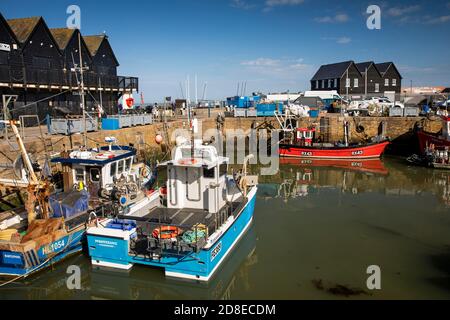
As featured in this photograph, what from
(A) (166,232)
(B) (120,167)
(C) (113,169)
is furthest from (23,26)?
(A) (166,232)

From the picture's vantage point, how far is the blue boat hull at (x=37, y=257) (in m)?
9.47

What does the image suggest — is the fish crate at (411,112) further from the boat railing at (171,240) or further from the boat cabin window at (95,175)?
the boat cabin window at (95,175)

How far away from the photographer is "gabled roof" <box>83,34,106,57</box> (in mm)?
33344

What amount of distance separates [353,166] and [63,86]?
22.8 meters

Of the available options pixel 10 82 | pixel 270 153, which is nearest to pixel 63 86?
pixel 10 82

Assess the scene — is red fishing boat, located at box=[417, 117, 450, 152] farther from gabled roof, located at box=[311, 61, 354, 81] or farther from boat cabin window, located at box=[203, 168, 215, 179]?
gabled roof, located at box=[311, 61, 354, 81]

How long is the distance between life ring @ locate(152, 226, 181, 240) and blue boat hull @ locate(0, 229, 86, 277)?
2818mm

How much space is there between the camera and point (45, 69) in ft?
87.8

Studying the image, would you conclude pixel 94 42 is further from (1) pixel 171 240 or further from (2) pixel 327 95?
(2) pixel 327 95

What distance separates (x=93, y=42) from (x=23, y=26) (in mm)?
8089

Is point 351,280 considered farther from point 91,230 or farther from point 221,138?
point 221,138

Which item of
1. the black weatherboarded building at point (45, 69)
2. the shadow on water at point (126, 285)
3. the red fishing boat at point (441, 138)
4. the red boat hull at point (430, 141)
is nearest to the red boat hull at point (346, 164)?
the red boat hull at point (430, 141)

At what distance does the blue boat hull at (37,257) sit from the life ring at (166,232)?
2.82 metres
